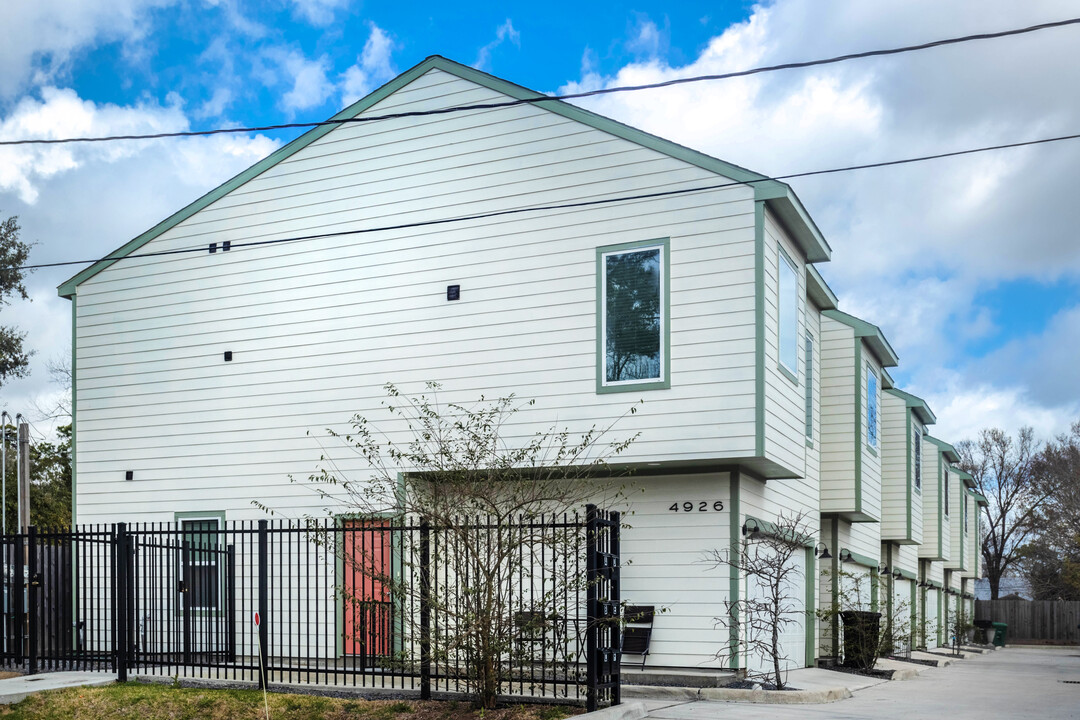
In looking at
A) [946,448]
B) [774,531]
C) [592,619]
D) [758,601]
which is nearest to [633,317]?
[774,531]

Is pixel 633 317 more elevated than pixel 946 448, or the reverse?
pixel 633 317

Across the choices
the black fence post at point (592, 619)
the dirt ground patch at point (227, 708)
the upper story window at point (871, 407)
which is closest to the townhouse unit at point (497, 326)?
the upper story window at point (871, 407)

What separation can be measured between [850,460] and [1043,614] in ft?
111

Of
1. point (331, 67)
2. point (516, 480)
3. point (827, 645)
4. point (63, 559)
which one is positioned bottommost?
point (827, 645)

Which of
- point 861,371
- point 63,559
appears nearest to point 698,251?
point 861,371

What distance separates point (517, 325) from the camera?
16.9 m

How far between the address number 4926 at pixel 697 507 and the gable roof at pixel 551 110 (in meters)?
4.26

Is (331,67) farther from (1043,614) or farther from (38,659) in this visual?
(1043,614)

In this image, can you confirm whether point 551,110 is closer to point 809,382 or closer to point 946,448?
point 809,382

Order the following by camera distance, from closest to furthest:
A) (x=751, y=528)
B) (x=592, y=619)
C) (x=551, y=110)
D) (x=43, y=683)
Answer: (x=592, y=619), (x=43, y=683), (x=751, y=528), (x=551, y=110)

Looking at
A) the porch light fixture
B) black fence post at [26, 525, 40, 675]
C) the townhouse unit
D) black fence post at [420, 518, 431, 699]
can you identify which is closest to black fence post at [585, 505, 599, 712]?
black fence post at [420, 518, 431, 699]

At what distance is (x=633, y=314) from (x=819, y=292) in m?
5.92

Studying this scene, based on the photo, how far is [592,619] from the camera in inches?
454

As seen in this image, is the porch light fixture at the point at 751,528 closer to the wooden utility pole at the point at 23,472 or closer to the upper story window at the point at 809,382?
the upper story window at the point at 809,382
